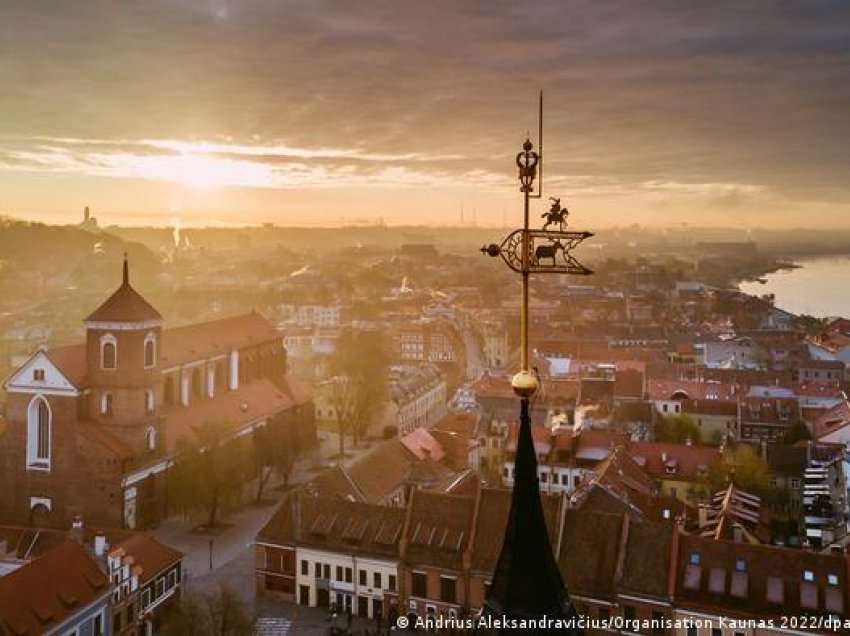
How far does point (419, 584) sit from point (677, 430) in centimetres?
1834

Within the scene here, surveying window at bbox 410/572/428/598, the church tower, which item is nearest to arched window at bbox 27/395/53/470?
the church tower

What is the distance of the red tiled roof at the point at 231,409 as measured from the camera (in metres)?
30.7

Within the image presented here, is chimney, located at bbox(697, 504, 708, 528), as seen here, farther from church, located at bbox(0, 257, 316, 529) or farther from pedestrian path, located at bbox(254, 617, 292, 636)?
church, located at bbox(0, 257, 316, 529)

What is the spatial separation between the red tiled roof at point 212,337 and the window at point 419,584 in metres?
14.4

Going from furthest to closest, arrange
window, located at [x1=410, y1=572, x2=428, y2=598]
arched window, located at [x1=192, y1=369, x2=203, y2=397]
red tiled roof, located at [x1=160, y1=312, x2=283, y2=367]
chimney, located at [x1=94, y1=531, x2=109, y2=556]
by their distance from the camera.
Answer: arched window, located at [x1=192, y1=369, x2=203, y2=397]
red tiled roof, located at [x1=160, y1=312, x2=283, y2=367]
window, located at [x1=410, y1=572, x2=428, y2=598]
chimney, located at [x1=94, y1=531, x2=109, y2=556]

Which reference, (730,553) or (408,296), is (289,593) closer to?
(730,553)

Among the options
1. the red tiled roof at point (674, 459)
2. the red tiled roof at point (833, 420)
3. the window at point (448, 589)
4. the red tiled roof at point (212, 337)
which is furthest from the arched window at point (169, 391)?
the red tiled roof at point (833, 420)

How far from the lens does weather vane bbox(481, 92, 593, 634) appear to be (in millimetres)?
3402

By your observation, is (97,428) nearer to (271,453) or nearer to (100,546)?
(271,453)

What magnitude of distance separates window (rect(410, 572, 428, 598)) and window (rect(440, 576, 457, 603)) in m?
0.43

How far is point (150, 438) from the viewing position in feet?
93.2

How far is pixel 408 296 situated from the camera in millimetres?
106750

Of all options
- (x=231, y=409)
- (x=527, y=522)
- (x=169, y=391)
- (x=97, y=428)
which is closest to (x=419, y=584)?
(x=97, y=428)

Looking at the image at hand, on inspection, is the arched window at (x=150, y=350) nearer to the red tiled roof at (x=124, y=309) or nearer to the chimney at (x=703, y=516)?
the red tiled roof at (x=124, y=309)
